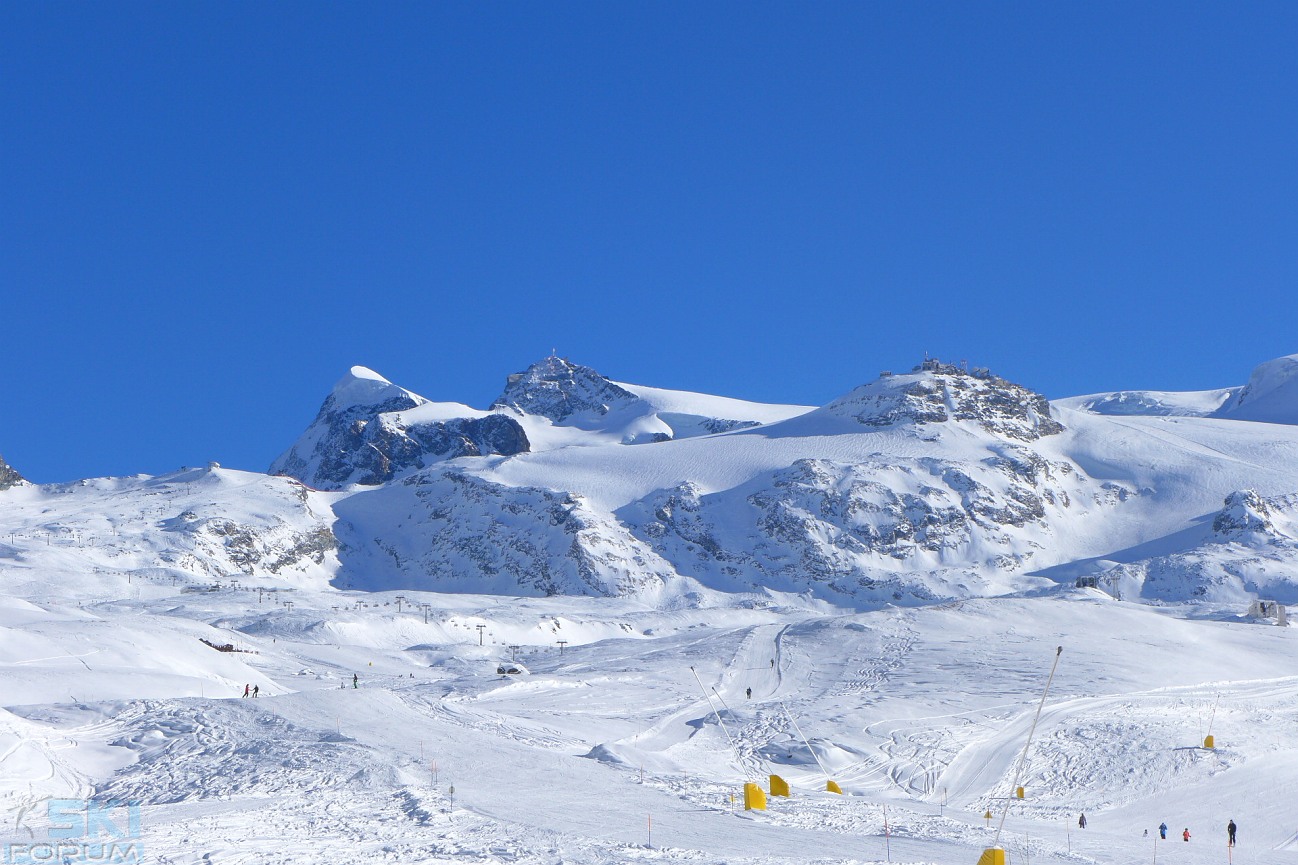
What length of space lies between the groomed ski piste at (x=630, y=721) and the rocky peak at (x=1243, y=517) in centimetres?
487

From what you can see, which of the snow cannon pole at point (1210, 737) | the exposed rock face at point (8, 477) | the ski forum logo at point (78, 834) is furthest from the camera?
the exposed rock face at point (8, 477)

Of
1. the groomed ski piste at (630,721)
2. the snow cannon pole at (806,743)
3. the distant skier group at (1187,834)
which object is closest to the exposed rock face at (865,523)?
the groomed ski piste at (630,721)

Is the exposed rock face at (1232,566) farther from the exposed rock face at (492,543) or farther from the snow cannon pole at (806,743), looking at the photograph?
the snow cannon pole at (806,743)

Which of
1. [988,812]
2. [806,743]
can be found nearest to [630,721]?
[806,743]

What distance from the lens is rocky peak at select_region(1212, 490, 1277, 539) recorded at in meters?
130

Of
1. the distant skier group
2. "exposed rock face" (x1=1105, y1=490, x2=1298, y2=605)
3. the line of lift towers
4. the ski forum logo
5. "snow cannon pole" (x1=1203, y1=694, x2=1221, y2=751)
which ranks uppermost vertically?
"exposed rock face" (x1=1105, y1=490, x2=1298, y2=605)

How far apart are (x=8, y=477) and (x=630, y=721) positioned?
145023mm

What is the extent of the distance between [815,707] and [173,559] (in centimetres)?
9156

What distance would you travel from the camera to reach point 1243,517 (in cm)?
13200

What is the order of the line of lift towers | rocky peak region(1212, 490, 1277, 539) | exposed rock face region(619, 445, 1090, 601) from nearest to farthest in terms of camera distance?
the line of lift towers, rocky peak region(1212, 490, 1277, 539), exposed rock face region(619, 445, 1090, 601)

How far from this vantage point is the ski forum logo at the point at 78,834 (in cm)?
2338

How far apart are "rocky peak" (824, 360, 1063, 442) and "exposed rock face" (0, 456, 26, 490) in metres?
117

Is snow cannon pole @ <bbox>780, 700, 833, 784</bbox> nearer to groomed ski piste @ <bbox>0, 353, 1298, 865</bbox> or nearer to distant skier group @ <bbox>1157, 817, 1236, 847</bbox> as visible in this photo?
groomed ski piste @ <bbox>0, 353, 1298, 865</bbox>

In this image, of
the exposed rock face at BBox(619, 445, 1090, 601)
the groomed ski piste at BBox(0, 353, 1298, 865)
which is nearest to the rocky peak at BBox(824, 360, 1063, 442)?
the exposed rock face at BBox(619, 445, 1090, 601)
